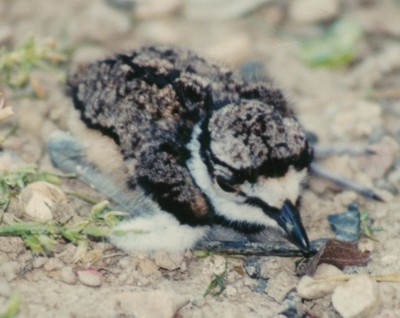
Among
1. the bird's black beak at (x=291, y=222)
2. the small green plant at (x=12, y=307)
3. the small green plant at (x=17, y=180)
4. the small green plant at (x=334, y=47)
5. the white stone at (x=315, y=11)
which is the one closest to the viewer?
the small green plant at (x=12, y=307)

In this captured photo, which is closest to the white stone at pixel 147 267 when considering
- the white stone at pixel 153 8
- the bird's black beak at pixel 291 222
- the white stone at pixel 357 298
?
the bird's black beak at pixel 291 222

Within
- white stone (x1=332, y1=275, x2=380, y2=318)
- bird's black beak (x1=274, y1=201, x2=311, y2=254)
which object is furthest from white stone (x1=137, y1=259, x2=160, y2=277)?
white stone (x1=332, y1=275, x2=380, y2=318)

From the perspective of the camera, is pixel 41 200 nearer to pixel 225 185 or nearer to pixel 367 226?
pixel 225 185

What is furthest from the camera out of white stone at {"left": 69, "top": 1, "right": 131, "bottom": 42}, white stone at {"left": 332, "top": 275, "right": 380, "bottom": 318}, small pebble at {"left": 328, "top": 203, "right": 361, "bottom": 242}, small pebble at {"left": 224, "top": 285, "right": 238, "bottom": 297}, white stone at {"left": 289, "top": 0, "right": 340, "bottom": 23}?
white stone at {"left": 289, "top": 0, "right": 340, "bottom": 23}

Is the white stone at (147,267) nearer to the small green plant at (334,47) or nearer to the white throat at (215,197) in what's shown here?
the white throat at (215,197)

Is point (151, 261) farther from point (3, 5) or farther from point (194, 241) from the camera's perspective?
point (3, 5)

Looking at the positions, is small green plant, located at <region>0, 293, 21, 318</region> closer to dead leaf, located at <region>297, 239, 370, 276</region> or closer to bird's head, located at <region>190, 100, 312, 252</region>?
bird's head, located at <region>190, 100, 312, 252</region>
